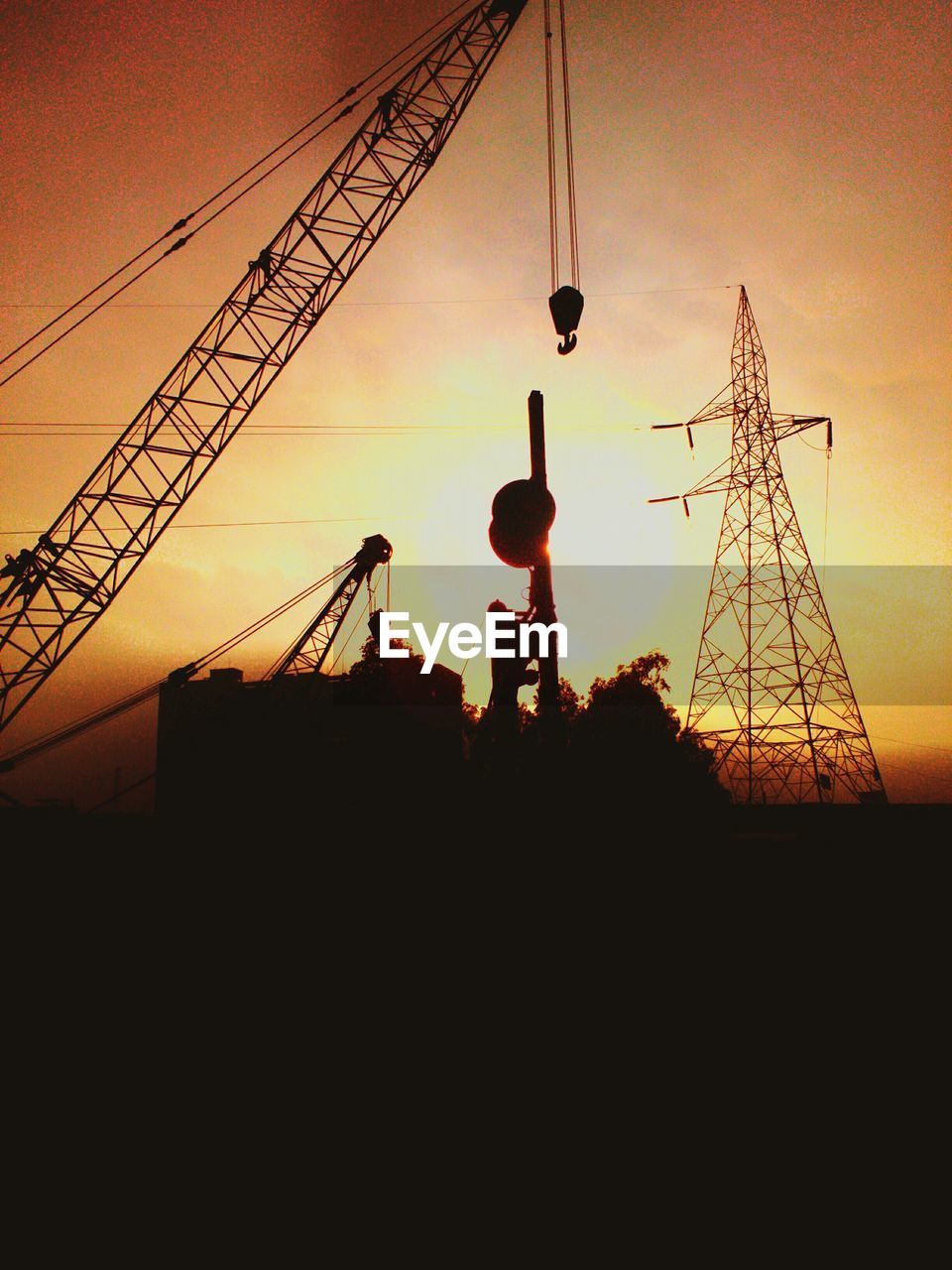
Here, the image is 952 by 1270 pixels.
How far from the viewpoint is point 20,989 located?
977cm

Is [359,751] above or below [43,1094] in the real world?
above

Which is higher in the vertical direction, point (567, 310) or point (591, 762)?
point (567, 310)

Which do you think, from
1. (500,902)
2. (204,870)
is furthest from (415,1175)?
(204,870)

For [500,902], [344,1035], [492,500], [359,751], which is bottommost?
[344,1035]

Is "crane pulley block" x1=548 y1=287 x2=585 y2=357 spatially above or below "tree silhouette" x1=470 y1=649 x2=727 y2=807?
above

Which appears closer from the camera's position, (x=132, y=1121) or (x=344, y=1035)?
(x=132, y=1121)

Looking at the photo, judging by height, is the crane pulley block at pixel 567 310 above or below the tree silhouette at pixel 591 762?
above

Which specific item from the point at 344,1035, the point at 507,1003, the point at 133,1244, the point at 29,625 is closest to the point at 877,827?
the point at 507,1003

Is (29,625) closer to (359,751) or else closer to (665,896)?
(359,751)

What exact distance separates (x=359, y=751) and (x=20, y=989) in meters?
9.94

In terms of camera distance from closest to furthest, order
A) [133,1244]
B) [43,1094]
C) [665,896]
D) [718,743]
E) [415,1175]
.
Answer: [133,1244] → [415,1175] → [43,1094] → [665,896] → [718,743]

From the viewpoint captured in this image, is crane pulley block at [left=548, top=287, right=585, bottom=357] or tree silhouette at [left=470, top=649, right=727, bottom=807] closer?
tree silhouette at [left=470, top=649, right=727, bottom=807]

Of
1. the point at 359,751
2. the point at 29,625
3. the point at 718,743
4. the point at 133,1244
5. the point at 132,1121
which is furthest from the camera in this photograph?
the point at 718,743

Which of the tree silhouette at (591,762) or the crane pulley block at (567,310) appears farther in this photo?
the crane pulley block at (567,310)
